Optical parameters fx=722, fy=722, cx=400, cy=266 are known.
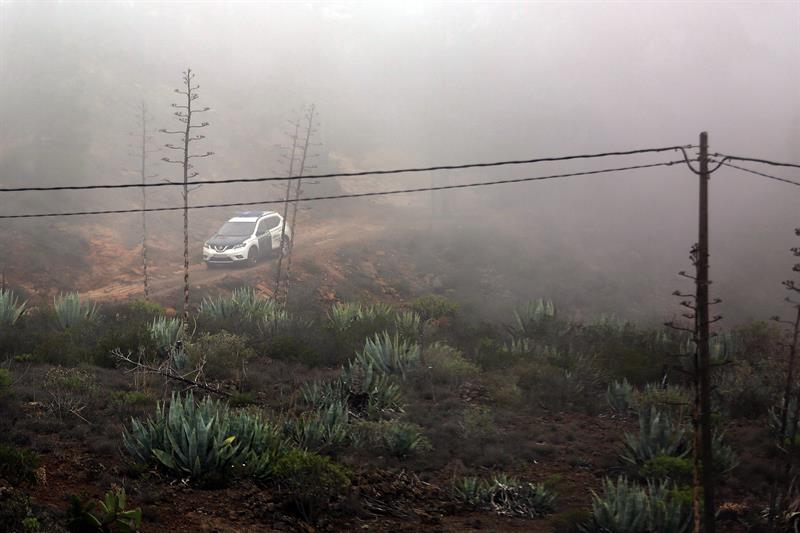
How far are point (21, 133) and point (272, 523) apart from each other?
121 feet

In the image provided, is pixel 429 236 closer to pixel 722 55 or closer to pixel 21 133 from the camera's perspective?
pixel 21 133

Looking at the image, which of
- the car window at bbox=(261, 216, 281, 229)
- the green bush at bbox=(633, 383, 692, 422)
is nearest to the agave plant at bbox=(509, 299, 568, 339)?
the green bush at bbox=(633, 383, 692, 422)

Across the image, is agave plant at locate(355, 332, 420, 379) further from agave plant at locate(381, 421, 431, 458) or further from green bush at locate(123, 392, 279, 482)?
green bush at locate(123, 392, 279, 482)

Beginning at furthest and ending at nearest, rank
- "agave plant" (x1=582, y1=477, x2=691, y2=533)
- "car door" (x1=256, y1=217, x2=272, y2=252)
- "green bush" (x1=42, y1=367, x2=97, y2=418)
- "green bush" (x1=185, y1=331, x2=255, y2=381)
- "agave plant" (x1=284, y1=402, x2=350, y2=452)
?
"car door" (x1=256, y1=217, x2=272, y2=252), "green bush" (x1=185, y1=331, x2=255, y2=381), "green bush" (x1=42, y1=367, x2=97, y2=418), "agave plant" (x1=284, y1=402, x2=350, y2=452), "agave plant" (x1=582, y1=477, x2=691, y2=533)

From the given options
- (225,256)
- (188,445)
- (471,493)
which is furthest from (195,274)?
(471,493)

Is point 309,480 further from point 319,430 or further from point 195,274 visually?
point 195,274

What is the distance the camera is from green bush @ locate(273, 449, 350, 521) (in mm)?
8578

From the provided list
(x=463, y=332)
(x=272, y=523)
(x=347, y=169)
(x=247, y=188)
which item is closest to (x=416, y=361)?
(x=463, y=332)

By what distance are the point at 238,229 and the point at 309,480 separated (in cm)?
2188

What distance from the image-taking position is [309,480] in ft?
28.7

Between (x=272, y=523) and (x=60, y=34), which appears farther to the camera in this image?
(x=60, y=34)

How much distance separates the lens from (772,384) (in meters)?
14.9

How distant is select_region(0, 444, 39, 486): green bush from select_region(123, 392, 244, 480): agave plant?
1.13m

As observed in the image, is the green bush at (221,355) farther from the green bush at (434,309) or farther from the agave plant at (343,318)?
the green bush at (434,309)
